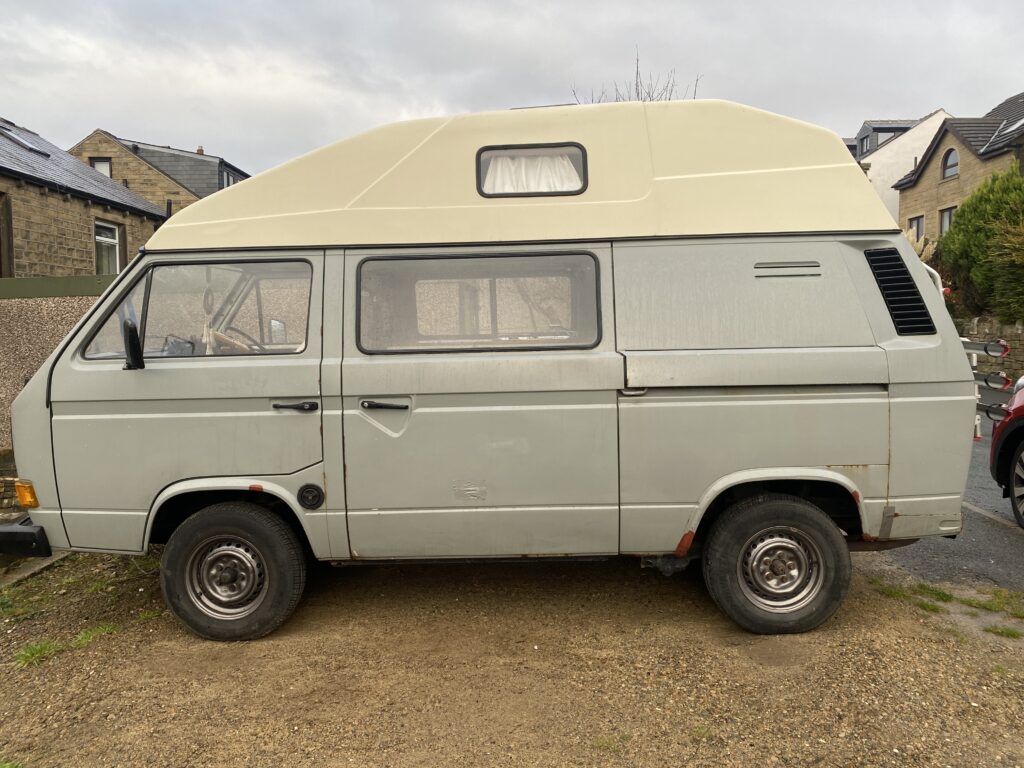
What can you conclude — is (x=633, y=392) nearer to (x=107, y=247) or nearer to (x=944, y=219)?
(x=107, y=247)

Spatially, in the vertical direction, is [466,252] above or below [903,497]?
above

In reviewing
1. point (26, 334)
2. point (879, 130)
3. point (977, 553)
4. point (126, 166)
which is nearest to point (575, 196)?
point (977, 553)

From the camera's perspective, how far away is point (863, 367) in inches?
→ 141

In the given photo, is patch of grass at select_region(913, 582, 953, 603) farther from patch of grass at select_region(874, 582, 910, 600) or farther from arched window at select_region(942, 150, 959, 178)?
arched window at select_region(942, 150, 959, 178)

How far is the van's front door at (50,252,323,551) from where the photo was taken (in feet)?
11.9

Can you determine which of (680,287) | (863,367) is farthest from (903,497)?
(680,287)

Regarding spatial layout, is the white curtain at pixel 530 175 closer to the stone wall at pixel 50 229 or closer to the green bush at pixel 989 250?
the stone wall at pixel 50 229

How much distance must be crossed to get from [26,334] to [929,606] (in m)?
9.31

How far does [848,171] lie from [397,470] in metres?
2.85

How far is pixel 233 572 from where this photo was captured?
12.6 ft

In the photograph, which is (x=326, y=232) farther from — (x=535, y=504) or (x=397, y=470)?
(x=535, y=504)

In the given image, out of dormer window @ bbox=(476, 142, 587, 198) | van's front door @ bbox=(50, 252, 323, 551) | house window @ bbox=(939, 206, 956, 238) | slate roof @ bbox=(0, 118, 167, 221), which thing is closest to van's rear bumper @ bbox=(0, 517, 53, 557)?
van's front door @ bbox=(50, 252, 323, 551)

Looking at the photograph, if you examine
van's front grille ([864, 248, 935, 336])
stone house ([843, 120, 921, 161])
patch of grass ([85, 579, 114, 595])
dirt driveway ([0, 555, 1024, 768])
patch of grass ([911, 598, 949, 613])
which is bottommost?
dirt driveway ([0, 555, 1024, 768])

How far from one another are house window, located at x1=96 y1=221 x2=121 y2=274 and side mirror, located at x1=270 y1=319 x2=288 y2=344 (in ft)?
47.4
